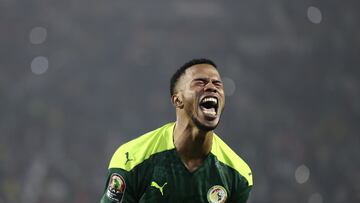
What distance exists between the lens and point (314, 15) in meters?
11.3

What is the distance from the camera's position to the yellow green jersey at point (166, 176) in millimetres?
2695

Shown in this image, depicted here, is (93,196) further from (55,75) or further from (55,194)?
(55,75)

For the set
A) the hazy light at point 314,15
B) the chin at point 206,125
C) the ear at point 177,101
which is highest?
the hazy light at point 314,15

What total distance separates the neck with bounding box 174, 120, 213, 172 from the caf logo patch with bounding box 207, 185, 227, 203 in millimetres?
136

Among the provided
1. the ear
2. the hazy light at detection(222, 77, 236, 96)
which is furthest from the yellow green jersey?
the hazy light at detection(222, 77, 236, 96)

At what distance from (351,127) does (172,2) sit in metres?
4.28

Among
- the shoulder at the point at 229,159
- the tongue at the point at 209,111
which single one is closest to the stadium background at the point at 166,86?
the shoulder at the point at 229,159

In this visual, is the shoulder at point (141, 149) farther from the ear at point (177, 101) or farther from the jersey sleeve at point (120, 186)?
the ear at point (177, 101)

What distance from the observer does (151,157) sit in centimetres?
274

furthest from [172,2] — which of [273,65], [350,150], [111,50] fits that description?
[350,150]

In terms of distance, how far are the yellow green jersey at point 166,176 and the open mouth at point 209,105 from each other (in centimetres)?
28

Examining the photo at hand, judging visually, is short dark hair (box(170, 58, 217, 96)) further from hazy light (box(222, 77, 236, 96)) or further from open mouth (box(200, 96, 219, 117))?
hazy light (box(222, 77, 236, 96))

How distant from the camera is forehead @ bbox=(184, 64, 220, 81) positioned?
2680mm

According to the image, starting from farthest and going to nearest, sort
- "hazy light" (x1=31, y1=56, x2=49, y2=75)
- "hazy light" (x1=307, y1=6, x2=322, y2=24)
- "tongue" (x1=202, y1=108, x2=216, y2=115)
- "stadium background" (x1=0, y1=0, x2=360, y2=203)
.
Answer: "hazy light" (x1=307, y1=6, x2=322, y2=24)
"hazy light" (x1=31, y1=56, x2=49, y2=75)
"stadium background" (x1=0, y1=0, x2=360, y2=203)
"tongue" (x1=202, y1=108, x2=216, y2=115)
